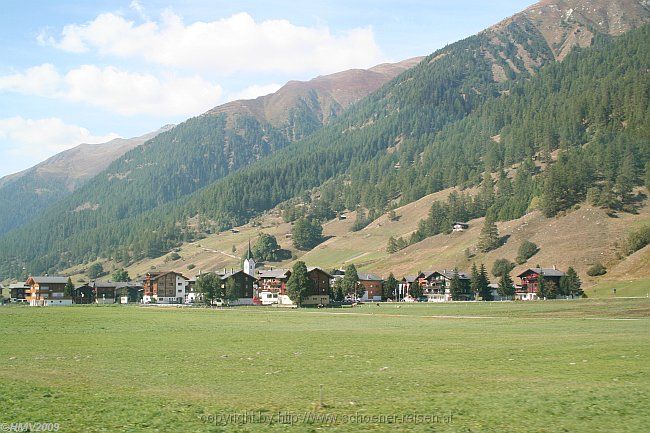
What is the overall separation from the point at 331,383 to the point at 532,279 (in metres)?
158

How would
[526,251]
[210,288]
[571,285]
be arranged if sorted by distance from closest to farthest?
[571,285] → [210,288] → [526,251]

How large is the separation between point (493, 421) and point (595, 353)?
22.1 m

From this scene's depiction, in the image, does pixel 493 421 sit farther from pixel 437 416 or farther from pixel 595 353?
pixel 595 353

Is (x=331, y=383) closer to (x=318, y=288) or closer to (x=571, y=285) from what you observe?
(x=571, y=285)

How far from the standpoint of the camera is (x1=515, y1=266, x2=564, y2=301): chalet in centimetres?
16638

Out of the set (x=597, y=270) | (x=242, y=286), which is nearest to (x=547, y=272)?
(x=597, y=270)

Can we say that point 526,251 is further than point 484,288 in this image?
Yes

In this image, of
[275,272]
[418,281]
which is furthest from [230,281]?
[418,281]

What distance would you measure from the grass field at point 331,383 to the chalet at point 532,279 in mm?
116309

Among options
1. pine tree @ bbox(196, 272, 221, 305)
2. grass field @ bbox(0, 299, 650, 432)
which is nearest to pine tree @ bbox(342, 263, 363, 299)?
pine tree @ bbox(196, 272, 221, 305)

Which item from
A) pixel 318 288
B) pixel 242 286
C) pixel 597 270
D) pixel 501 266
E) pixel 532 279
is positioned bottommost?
pixel 532 279

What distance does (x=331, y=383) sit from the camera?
30.2 meters

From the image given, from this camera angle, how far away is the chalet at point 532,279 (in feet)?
546

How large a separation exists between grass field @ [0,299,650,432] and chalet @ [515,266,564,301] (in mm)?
116309
